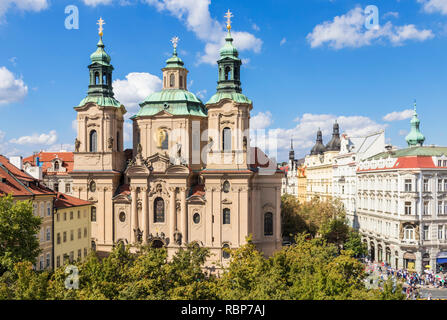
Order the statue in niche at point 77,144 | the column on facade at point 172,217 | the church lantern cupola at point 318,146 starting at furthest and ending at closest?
the church lantern cupola at point 318,146
the statue in niche at point 77,144
the column on facade at point 172,217

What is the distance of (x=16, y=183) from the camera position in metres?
50.6

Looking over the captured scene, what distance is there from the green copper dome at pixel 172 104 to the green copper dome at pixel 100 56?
8629mm

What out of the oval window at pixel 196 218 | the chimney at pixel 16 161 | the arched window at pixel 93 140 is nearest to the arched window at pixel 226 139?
A: the oval window at pixel 196 218

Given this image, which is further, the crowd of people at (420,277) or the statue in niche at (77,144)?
the statue in niche at (77,144)

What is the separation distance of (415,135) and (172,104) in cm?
4271

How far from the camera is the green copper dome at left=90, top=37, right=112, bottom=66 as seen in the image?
66750mm

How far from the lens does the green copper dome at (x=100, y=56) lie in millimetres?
66750

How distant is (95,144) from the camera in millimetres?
67188

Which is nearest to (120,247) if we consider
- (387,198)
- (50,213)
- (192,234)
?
(50,213)

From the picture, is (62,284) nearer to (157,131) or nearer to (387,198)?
(157,131)

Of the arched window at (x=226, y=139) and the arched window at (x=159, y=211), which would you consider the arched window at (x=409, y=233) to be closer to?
the arched window at (x=226, y=139)
